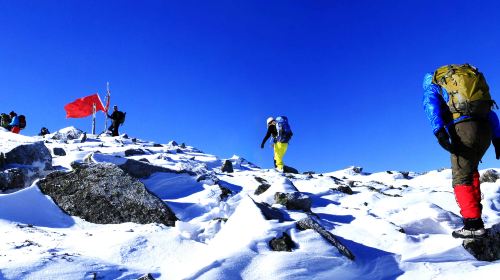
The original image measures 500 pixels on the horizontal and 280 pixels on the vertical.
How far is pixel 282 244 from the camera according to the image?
13.6 ft

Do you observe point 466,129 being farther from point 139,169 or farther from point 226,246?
point 139,169

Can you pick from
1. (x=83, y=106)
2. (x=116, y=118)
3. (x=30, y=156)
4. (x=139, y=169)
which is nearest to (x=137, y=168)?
(x=139, y=169)

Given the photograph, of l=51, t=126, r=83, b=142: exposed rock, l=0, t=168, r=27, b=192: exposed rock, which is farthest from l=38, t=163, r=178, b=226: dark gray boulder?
l=51, t=126, r=83, b=142: exposed rock

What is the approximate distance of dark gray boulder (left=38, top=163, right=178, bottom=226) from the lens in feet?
17.1

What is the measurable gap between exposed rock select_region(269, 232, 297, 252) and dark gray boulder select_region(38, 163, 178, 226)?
154cm

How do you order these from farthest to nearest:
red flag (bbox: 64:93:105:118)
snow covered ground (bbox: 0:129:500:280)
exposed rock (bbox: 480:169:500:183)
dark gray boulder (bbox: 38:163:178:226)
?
red flag (bbox: 64:93:105:118), exposed rock (bbox: 480:169:500:183), dark gray boulder (bbox: 38:163:178:226), snow covered ground (bbox: 0:129:500:280)

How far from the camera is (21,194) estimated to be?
521 centimetres

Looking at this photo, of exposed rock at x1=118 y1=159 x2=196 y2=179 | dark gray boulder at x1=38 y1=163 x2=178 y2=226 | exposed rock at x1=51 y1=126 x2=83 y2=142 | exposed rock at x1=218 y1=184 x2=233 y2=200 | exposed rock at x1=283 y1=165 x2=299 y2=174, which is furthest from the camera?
exposed rock at x1=51 y1=126 x2=83 y2=142

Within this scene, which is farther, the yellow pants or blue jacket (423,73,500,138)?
the yellow pants

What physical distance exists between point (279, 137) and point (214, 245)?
943 centimetres

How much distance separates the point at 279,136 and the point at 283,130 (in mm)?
237

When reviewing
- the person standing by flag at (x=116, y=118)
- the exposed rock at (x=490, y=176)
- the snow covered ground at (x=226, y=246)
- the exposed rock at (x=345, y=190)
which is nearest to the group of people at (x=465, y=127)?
the snow covered ground at (x=226, y=246)

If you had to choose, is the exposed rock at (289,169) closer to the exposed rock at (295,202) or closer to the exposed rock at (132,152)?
the exposed rock at (132,152)

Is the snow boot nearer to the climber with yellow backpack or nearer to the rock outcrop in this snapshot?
the climber with yellow backpack
